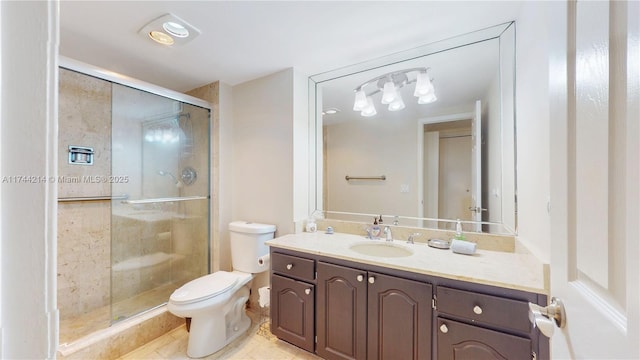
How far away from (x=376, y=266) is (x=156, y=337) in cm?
178

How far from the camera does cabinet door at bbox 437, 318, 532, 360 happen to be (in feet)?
3.24

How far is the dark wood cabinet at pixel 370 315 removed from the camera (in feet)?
3.94

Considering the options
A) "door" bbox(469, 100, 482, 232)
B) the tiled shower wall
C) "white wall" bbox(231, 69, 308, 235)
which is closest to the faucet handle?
"door" bbox(469, 100, 482, 232)

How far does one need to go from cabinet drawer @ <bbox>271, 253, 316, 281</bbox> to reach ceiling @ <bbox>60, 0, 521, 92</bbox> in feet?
4.74

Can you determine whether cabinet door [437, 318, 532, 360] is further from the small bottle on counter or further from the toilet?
the toilet

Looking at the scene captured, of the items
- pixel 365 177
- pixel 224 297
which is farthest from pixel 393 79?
pixel 224 297

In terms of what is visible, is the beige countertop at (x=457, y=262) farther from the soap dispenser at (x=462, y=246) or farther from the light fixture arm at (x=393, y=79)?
the light fixture arm at (x=393, y=79)

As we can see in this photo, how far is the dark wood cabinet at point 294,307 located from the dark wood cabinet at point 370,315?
65 mm

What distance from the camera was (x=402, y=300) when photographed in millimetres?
1240

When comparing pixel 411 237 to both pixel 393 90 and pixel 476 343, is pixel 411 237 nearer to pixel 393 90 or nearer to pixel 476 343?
pixel 476 343

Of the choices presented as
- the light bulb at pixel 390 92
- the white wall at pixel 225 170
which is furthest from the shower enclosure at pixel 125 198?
the light bulb at pixel 390 92

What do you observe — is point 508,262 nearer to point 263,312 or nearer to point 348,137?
point 348,137

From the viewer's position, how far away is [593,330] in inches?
16.5

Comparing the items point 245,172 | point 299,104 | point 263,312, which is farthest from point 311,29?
point 263,312
